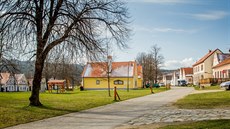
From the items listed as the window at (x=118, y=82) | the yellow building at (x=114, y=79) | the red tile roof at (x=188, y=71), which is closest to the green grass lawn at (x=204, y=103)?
the yellow building at (x=114, y=79)

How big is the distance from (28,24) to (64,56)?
2.74 meters

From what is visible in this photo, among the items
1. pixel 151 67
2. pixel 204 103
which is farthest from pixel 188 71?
pixel 204 103

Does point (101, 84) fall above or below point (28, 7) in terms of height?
below

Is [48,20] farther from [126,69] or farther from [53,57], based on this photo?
[126,69]

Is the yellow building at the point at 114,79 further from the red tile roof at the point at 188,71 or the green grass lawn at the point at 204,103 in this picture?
the red tile roof at the point at 188,71

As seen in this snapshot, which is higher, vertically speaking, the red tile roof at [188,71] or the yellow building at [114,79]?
the red tile roof at [188,71]

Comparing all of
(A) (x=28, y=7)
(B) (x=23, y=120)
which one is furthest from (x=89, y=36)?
(B) (x=23, y=120)

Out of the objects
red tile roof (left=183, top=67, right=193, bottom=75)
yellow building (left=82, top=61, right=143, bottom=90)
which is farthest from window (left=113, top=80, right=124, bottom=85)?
red tile roof (left=183, top=67, right=193, bottom=75)

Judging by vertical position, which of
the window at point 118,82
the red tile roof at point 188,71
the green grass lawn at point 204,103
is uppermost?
the red tile roof at point 188,71

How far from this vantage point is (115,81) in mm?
67500

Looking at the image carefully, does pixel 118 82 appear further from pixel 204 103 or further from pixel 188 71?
pixel 188 71

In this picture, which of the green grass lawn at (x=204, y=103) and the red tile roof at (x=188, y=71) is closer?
the green grass lawn at (x=204, y=103)

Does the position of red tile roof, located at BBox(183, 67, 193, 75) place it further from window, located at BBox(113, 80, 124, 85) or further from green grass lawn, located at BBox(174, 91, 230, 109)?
green grass lawn, located at BBox(174, 91, 230, 109)

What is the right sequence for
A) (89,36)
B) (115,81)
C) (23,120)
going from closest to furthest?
(23,120), (89,36), (115,81)
